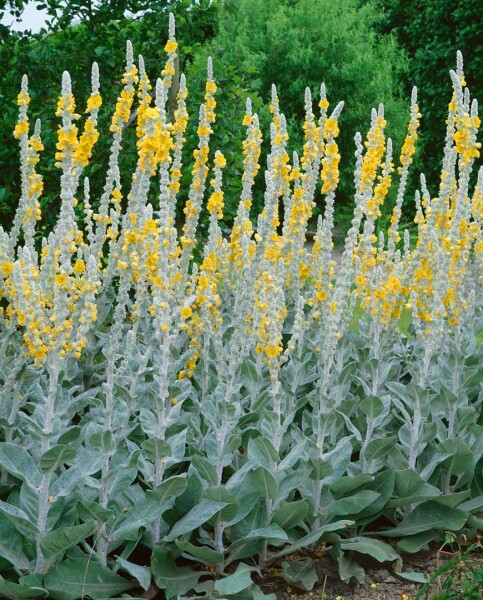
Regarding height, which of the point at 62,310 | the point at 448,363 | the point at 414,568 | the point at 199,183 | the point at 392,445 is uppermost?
the point at 199,183

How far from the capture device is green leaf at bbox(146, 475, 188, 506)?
303 centimetres

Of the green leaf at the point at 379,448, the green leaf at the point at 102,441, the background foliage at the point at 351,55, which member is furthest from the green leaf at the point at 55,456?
the background foliage at the point at 351,55

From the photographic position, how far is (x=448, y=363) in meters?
4.13

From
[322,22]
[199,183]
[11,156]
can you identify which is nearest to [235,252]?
[199,183]

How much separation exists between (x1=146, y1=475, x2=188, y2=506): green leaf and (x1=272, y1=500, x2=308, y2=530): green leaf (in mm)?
399

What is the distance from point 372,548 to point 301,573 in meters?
0.31

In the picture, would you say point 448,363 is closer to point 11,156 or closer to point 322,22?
point 11,156

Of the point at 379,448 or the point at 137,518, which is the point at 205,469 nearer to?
the point at 137,518

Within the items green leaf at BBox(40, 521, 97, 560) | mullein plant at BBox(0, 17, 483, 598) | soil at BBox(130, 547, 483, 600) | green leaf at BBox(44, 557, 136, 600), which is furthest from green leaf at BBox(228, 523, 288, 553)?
green leaf at BBox(40, 521, 97, 560)

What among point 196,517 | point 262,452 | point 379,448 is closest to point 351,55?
point 379,448

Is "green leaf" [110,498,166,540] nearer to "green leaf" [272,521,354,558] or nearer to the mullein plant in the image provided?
the mullein plant

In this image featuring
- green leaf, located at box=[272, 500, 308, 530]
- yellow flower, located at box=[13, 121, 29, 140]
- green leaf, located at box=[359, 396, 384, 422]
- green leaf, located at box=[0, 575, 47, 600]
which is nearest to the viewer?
green leaf, located at box=[0, 575, 47, 600]

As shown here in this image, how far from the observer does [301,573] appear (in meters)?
3.25

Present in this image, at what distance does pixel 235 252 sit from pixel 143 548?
164 cm
